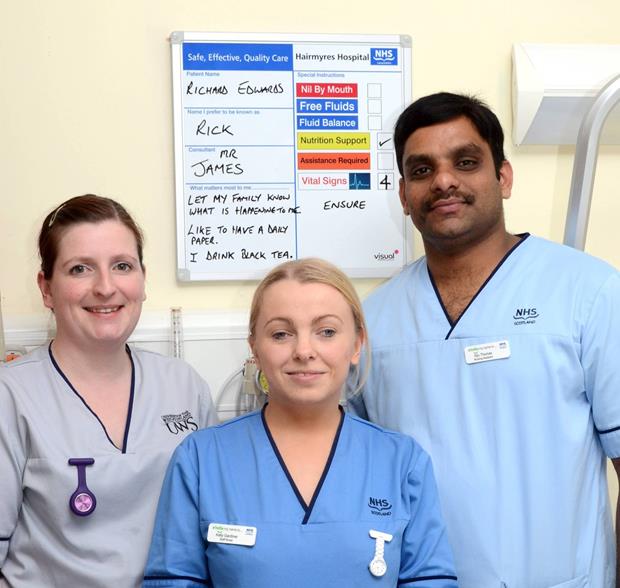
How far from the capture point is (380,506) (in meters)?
1.36

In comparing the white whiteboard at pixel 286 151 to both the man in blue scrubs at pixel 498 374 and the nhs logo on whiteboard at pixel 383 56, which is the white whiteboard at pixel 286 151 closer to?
the nhs logo on whiteboard at pixel 383 56

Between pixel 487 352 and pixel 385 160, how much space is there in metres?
0.66

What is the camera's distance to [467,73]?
2.05m

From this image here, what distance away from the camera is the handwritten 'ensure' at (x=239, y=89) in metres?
1.94

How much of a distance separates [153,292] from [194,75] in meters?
0.53

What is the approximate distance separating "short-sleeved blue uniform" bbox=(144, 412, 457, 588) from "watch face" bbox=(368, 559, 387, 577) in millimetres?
10

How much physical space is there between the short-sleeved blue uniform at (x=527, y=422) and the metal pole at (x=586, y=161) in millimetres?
217

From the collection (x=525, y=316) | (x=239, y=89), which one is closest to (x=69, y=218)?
(x=239, y=89)

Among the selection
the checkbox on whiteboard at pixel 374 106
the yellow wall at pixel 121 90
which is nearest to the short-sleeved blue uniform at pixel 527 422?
the yellow wall at pixel 121 90

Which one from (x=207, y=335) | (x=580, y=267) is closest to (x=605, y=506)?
(x=580, y=267)

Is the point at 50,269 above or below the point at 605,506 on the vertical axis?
above

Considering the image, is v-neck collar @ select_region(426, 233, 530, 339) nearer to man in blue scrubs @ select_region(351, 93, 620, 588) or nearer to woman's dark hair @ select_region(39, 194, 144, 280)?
man in blue scrubs @ select_region(351, 93, 620, 588)

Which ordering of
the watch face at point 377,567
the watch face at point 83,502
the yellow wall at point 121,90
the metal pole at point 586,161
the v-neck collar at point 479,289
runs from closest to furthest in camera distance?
the watch face at point 377,567, the watch face at point 83,502, the v-neck collar at point 479,289, the metal pole at point 586,161, the yellow wall at point 121,90

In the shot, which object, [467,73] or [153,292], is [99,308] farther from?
[467,73]
